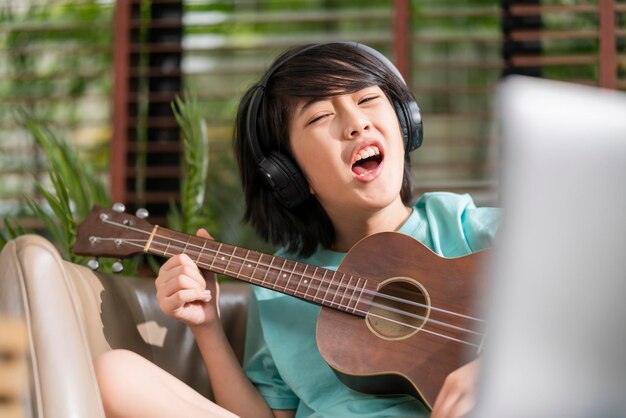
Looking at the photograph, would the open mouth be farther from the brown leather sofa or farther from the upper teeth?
the brown leather sofa

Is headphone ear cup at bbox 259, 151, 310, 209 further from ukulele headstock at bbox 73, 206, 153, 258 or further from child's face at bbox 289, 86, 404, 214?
ukulele headstock at bbox 73, 206, 153, 258

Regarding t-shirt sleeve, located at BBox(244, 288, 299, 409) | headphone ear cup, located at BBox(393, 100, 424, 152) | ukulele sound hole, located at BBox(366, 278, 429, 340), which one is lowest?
t-shirt sleeve, located at BBox(244, 288, 299, 409)

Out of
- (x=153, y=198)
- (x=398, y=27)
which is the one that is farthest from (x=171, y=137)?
(x=398, y=27)

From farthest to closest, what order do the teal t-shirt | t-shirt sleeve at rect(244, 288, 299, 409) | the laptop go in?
t-shirt sleeve at rect(244, 288, 299, 409)
the teal t-shirt
the laptop

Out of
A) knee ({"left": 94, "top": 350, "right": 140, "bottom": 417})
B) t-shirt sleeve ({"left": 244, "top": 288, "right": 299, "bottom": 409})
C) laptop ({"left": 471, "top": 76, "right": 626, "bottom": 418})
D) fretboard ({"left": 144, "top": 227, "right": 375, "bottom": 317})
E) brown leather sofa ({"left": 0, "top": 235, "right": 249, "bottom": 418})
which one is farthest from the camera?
t-shirt sleeve ({"left": 244, "top": 288, "right": 299, "bottom": 409})

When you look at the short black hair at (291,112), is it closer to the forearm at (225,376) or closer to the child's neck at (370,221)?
the child's neck at (370,221)

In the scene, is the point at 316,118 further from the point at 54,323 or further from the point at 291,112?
the point at 54,323

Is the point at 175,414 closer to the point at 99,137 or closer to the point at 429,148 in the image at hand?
the point at 429,148

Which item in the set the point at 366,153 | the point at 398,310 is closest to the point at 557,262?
the point at 398,310

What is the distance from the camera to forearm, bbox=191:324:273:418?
156 cm

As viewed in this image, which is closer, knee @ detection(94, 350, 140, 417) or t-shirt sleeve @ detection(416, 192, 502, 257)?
knee @ detection(94, 350, 140, 417)

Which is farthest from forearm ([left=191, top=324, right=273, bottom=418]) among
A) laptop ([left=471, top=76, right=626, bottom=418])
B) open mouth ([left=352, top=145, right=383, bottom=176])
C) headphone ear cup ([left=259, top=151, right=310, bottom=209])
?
laptop ([left=471, top=76, right=626, bottom=418])

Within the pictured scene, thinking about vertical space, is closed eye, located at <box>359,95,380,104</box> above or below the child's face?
above

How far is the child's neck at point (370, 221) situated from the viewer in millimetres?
1586
